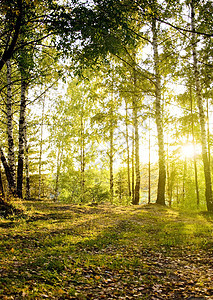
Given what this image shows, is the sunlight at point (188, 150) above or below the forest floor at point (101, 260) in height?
above

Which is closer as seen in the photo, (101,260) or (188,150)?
(101,260)

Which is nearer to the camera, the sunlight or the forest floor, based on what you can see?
the forest floor

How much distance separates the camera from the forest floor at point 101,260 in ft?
15.2

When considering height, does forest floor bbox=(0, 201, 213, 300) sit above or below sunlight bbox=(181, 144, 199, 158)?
below

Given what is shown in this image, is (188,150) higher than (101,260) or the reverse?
higher

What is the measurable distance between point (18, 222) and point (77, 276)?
484 centimetres

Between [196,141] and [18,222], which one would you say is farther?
[196,141]

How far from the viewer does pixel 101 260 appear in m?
6.31

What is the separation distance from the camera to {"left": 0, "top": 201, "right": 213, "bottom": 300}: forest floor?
4.62 metres

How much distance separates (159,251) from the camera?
7660 millimetres

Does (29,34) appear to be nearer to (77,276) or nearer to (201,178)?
(77,276)

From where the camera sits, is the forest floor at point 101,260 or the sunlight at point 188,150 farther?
the sunlight at point 188,150

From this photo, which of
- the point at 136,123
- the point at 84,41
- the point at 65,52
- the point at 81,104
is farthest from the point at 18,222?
the point at 81,104

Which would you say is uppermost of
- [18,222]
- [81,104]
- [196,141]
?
[81,104]
